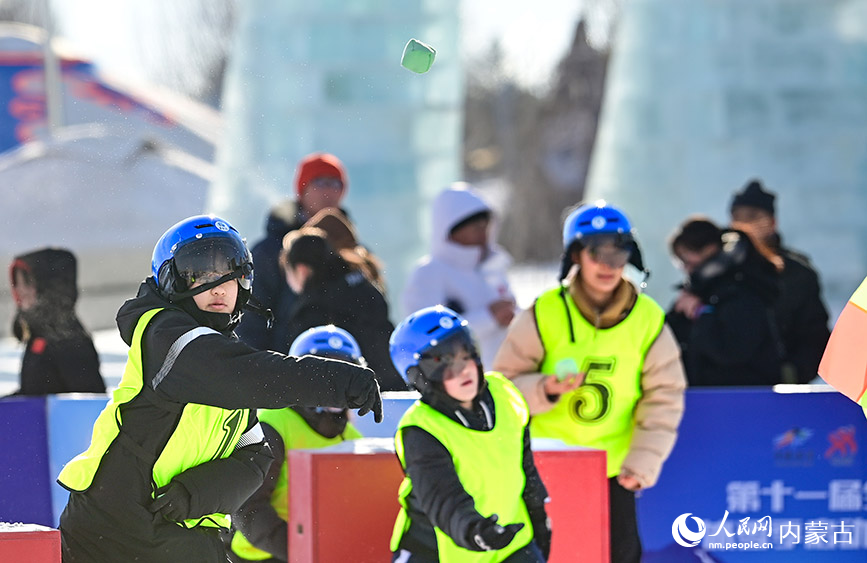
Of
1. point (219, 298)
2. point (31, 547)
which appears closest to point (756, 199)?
point (219, 298)

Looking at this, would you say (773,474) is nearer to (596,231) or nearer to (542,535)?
(596,231)

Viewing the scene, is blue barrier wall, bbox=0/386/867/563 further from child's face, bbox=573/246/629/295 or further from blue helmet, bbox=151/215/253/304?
blue helmet, bbox=151/215/253/304

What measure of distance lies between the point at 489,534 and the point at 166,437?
1009 mm

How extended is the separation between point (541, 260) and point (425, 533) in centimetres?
3199

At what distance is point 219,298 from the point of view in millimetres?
3426

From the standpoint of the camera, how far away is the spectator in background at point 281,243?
6.09 meters

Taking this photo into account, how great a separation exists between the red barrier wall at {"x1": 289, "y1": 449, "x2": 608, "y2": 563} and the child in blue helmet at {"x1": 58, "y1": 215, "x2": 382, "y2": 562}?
0.80m

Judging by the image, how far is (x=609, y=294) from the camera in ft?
17.1

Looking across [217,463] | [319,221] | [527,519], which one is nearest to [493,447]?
[527,519]

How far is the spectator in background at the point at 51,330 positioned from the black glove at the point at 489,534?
2.80 m

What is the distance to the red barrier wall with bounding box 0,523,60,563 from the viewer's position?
10.6 feet

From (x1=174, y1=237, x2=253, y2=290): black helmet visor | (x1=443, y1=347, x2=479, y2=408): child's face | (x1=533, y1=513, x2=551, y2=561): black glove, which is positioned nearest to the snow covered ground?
(x1=174, y1=237, x2=253, y2=290): black helmet visor

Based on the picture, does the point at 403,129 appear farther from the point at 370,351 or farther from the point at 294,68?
the point at 370,351

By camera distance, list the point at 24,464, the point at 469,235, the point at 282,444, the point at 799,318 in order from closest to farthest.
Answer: the point at 282,444
the point at 24,464
the point at 799,318
the point at 469,235
